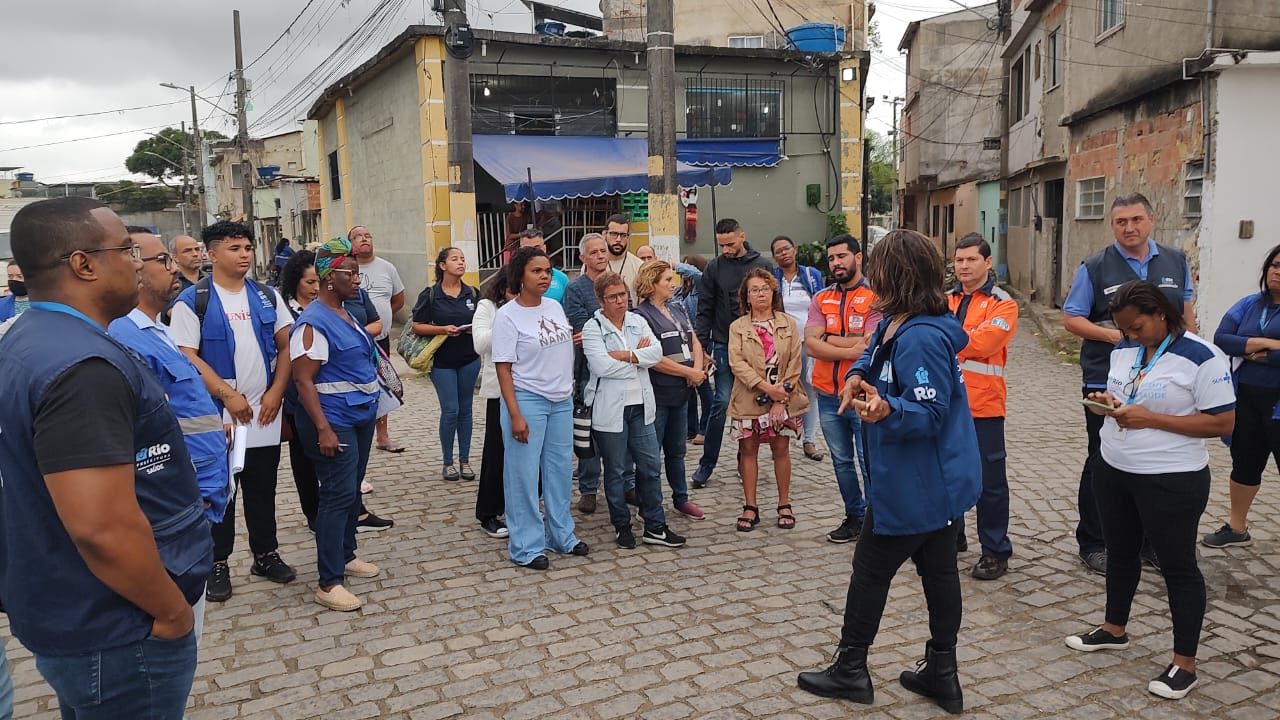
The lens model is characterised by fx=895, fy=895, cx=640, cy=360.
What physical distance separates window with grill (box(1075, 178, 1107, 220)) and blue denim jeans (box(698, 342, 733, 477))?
1108 centimetres

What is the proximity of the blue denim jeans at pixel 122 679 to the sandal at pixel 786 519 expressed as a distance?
13.9 feet

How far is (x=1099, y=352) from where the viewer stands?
16.5ft

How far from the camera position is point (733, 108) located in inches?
708

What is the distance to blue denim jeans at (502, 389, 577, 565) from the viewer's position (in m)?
5.28

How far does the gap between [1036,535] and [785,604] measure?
2006 mm

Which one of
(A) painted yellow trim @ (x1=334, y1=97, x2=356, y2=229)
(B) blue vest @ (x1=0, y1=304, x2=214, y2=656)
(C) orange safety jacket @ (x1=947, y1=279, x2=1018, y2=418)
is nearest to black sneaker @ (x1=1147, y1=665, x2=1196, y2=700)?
(C) orange safety jacket @ (x1=947, y1=279, x2=1018, y2=418)

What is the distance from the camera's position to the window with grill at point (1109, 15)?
544 inches

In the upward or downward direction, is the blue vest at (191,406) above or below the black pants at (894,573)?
above

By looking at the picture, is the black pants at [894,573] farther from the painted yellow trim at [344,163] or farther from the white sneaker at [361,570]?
the painted yellow trim at [344,163]

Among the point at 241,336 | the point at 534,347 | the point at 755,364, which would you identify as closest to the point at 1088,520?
the point at 755,364

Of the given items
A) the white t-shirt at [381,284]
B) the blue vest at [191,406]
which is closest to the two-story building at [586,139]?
the white t-shirt at [381,284]

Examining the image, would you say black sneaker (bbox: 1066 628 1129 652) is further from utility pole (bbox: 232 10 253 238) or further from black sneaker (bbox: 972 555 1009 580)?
utility pole (bbox: 232 10 253 238)

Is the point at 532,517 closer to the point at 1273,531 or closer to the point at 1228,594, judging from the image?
the point at 1228,594

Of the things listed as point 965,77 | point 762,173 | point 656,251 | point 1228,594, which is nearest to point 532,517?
point 1228,594
